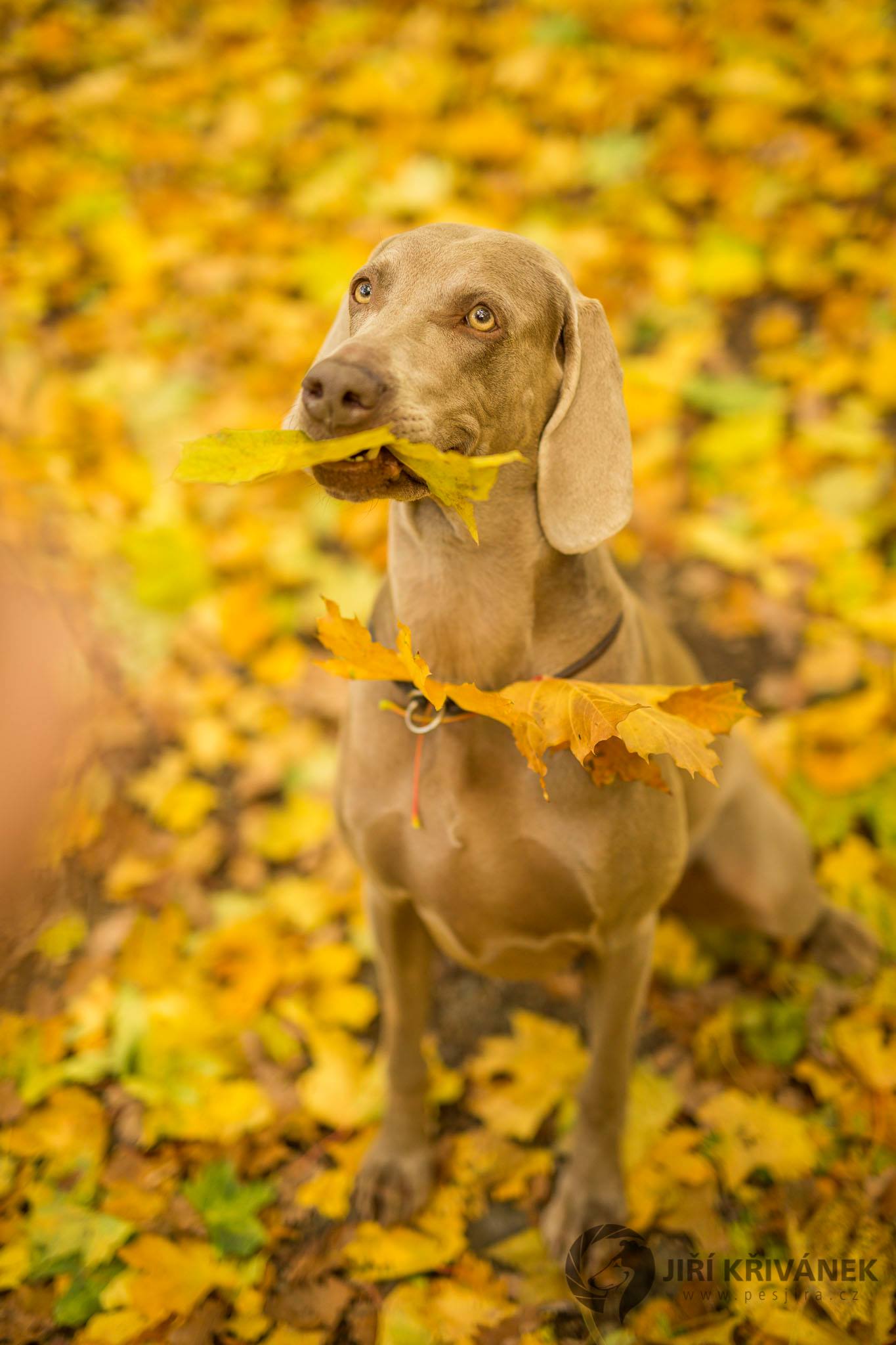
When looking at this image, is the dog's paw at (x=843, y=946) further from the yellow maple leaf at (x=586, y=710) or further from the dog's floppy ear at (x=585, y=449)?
the dog's floppy ear at (x=585, y=449)

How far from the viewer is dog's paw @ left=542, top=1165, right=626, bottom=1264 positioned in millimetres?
2289

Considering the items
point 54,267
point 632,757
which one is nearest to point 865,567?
point 632,757

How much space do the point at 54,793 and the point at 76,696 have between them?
29 cm

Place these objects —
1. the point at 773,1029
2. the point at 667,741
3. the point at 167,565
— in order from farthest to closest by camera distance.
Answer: the point at 167,565 → the point at 773,1029 → the point at 667,741

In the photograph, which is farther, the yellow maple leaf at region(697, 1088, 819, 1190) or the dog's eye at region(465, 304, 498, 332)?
the yellow maple leaf at region(697, 1088, 819, 1190)

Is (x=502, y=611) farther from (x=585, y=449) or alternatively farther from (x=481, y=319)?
(x=481, y=319)

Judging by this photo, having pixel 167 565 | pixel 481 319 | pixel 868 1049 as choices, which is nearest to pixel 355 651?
pixel 481 319

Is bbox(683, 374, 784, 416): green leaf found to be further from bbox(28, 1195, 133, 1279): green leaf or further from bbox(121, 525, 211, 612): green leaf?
bbox(28, 1195, 133, 1279): green leaf

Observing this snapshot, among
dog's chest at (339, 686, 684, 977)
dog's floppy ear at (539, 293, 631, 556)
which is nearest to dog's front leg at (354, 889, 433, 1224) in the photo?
dog's chest at (339, 686, 684, 977)

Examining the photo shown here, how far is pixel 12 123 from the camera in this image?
4.97 m

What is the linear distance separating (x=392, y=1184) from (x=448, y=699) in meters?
1.24

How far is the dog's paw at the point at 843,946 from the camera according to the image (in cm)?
279

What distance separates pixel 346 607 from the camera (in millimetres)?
3629

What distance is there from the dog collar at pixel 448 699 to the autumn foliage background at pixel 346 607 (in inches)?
47.0
